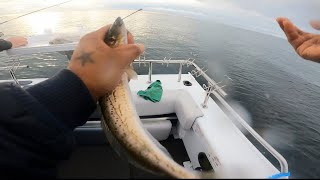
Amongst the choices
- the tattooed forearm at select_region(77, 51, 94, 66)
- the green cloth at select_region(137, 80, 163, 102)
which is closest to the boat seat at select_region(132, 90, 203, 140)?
the green cloth at select_region(137, 80, 163, 102)

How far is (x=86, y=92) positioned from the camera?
1914 millimetres

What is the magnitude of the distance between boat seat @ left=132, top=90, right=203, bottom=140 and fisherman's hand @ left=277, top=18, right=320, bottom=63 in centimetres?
274

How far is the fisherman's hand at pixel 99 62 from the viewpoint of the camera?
7.07 ft

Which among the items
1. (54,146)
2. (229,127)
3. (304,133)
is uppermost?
(54,146)

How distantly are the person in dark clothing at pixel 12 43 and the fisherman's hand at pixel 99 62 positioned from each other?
267 centimetres

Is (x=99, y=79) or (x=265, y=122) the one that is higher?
(x=99, y=79)

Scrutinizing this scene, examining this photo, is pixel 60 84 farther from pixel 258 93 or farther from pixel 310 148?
pixel 258 93

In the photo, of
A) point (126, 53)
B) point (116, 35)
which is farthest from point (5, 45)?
point (126, 53)

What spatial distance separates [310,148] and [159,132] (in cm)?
1695

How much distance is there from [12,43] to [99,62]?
3.21 m

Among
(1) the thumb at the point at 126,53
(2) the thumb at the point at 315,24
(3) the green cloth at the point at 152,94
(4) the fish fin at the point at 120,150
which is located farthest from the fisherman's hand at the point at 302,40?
(3) the green cloth at the point at 152,94

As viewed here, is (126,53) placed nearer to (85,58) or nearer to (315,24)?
(85,58)

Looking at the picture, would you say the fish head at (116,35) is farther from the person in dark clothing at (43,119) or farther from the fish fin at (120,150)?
the fish fin at (120,150)

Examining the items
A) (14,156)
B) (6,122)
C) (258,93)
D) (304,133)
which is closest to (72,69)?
(6,122)
